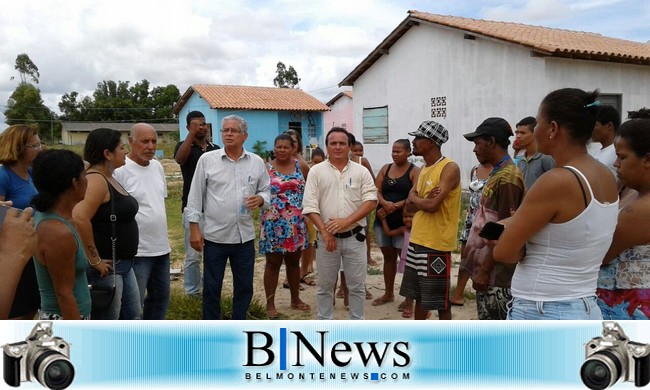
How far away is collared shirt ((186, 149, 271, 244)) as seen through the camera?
3826 millimetres

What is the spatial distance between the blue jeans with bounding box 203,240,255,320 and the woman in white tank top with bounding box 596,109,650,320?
8.31 feet

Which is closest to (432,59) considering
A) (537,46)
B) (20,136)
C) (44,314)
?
(537,46)

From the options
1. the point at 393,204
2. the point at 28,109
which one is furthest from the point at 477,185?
the point at 28,109

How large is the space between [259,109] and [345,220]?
22655 millimetres

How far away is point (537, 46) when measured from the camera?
9711 mm

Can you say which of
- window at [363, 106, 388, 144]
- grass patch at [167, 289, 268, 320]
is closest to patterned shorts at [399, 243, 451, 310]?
grass patch at [167, 289, 268, 320]

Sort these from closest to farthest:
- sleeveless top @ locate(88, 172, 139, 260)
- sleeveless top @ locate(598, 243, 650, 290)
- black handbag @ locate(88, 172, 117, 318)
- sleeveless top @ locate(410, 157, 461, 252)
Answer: sleeveless top @ locate(598, 243, 650, 290)
black handbag @ locate(88, 172, 117, 318)
sleeveless top @ locate(88, 172, 139, 260)
sleeveless top @ locate(410, 157, 461, 252)

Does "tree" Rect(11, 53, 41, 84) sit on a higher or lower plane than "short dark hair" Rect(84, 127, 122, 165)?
higher

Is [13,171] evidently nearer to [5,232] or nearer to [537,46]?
[5,232]

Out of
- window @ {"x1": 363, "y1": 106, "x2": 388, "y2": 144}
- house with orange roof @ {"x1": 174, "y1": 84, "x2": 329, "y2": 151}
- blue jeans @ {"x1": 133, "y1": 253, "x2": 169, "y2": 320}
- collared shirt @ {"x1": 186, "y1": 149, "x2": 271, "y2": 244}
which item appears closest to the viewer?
blue jeans @ {"x1": 133, "y1": 253, "x2": 169, "y2": 320}

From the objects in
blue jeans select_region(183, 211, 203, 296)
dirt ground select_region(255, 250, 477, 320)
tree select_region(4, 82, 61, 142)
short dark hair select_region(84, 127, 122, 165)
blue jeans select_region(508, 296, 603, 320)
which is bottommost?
dirt ground select_region(255, 250, 477, 320)

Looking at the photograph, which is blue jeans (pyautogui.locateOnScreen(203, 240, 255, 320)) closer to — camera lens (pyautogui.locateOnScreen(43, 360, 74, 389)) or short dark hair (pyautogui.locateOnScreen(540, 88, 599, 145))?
camera lens (pyautogui.locateOnScreen(43, 360, 74, 389))

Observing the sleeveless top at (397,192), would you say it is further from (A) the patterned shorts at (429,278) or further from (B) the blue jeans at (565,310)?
(B) the blue jeans at (565,310)

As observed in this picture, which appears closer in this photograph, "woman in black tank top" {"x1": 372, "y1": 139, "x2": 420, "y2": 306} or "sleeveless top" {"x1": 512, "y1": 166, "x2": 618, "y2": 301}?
"sleeveless top" {"x1": 512, "y1": 166, "x2": 618, "y2": 301}
